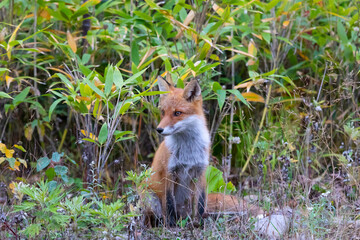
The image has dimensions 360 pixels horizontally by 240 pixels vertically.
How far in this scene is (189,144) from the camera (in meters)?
5.13

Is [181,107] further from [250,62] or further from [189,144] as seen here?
[250,62]

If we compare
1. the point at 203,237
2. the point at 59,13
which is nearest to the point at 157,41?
the point at 59,13

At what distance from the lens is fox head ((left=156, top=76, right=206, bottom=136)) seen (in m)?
4.98

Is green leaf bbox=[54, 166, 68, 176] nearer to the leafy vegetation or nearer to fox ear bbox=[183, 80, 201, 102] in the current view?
the leafy vegetation

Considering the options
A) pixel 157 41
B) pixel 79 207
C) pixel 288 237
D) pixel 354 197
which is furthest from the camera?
pixel 157 41

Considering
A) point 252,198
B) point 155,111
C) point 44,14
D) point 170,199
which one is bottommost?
point 252,198

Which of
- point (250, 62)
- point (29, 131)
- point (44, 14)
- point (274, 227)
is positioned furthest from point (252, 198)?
point (44, 14)

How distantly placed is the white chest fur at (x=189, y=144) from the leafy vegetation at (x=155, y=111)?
291mm

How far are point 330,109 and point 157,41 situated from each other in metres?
2.80

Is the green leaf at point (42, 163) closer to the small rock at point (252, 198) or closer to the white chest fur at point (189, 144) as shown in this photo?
the white chest fur at point (189, 144)

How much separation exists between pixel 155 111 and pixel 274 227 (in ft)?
7.12

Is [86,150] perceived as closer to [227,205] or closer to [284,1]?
[227,205]

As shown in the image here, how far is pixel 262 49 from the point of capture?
7371 mm

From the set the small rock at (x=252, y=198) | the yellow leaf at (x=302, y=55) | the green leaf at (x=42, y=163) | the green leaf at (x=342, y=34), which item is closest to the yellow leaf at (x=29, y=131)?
the green leaf at (x=42, y=163)
